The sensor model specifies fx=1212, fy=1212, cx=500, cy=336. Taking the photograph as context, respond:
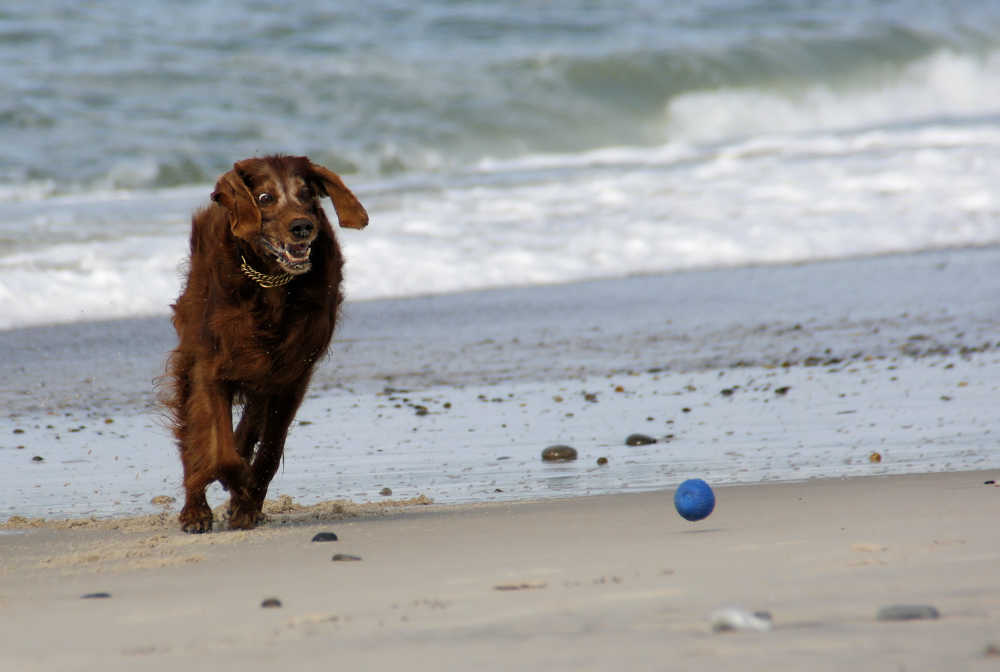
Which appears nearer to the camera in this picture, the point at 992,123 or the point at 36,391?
the point at 36,391

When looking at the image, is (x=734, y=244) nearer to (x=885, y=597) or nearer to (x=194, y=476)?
(x=194, y=476)

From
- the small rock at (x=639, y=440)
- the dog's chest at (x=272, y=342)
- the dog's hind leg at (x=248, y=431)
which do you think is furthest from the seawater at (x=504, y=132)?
the dog's chest at (x=272, y=342)

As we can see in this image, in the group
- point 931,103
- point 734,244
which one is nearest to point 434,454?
point 734,244

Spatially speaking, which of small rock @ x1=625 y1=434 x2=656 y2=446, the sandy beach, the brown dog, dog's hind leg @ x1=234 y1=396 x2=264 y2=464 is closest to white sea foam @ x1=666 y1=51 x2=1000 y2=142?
the sandy beach

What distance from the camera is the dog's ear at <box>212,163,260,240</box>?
3.86m

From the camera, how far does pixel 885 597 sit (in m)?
2.58

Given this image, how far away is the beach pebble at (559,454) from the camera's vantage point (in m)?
4.94

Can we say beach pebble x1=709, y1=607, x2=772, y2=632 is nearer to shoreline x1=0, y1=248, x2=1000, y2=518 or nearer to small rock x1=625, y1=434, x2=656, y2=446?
shoreline x1=0, y1=248, x2=1000, y2=518

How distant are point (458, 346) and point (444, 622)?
16.0ft

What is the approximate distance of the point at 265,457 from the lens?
168 inches

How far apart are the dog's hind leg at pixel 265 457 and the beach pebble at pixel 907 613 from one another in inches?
94.4

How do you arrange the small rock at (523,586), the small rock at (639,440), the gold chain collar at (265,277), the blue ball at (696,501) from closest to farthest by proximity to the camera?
the small rock at (523,586), the blue ball at (696,501), the gold chain collar at (265,277), the small rock at (639,440)

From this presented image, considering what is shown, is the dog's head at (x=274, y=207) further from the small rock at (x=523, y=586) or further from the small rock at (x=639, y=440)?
the small rock at (x=639, y=440)

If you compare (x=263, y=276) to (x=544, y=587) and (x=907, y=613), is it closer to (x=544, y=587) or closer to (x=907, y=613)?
(x=544, y=587)
